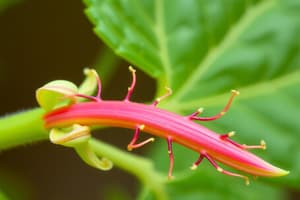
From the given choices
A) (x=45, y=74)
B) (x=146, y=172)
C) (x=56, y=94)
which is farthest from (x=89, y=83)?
(x=45, y=74)

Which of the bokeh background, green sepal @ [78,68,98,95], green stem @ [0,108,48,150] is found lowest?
the bokeh background

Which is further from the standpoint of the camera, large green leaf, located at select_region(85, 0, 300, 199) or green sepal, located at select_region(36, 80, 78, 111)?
large green leaf, located at select_region(85, 0, 300, 199)

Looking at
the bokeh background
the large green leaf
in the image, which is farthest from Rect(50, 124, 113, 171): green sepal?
the bokeh background

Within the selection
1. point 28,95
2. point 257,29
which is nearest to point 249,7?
point 257,29

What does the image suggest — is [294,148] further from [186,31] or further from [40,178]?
[40,178]

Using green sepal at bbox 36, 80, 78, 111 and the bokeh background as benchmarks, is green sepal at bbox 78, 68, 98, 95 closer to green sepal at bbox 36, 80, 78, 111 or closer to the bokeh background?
green sepal at bbox 36, 80, 78, 111

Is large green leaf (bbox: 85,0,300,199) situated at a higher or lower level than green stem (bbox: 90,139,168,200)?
higher

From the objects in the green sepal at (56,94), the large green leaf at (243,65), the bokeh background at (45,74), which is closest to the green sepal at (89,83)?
the green sepal at (56,94)

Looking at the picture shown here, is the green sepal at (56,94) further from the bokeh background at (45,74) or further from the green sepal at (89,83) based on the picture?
the bokeh background at (45,74)
